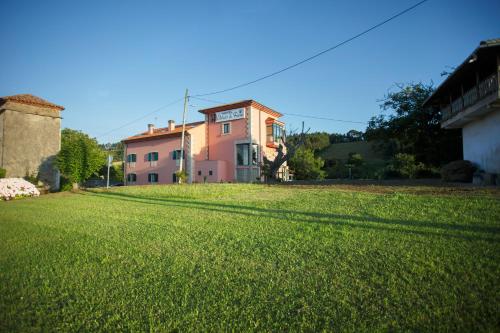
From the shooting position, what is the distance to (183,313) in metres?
2.02

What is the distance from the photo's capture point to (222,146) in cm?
2623

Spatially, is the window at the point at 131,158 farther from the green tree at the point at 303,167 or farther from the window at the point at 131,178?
the green tree at the point at 303,167

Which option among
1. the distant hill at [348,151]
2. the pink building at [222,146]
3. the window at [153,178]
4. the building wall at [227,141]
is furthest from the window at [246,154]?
the distant hill at [348,151]

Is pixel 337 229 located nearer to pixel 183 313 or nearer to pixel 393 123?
pixel 183 313

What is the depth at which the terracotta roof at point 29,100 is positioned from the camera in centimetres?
1939

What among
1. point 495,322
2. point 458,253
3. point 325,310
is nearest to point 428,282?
point 495,322

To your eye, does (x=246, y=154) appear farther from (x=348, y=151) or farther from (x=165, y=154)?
(x=348, y=151)

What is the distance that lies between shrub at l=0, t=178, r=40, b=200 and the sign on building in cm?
1705

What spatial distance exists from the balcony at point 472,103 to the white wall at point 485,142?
1.76 feet

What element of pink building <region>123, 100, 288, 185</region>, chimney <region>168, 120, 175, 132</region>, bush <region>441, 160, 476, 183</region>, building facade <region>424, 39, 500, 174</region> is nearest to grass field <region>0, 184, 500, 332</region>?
building facade <region>424, 39, 500, 174</region>

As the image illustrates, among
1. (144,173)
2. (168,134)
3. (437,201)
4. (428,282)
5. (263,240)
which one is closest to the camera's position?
(428,282)

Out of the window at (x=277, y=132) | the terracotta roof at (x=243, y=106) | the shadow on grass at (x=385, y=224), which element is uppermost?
the terracotta roof at (x=243, y=106)

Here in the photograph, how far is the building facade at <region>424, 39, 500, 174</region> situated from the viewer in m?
10.7

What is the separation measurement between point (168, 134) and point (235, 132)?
27.7ft
